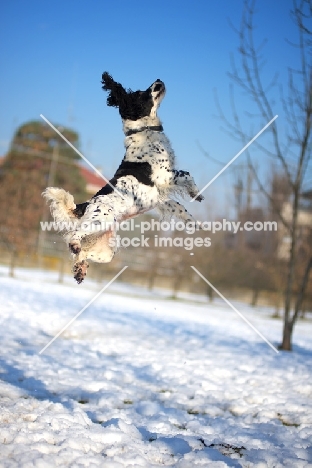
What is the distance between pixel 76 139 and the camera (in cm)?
2670

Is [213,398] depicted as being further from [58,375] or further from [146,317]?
[146,317]

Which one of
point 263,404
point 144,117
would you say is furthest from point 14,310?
point 144,117

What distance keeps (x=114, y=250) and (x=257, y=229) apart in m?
23.7

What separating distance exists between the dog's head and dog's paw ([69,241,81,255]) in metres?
1.16

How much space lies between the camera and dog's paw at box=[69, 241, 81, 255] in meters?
2.79

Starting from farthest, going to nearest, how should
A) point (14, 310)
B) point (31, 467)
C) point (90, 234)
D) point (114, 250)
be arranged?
point (14, 310)
point (114, 250)
point (90, 234)
point (31, 467)

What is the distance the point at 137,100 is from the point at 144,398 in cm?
279

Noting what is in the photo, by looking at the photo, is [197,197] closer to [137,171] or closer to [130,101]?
[137,171]

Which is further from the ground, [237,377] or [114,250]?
[114,250]

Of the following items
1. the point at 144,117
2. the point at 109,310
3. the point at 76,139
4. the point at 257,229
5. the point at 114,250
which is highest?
the point at 76,139

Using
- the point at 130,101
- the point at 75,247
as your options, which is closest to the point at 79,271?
the point at 75,247

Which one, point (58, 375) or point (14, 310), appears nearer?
point (58, 375)

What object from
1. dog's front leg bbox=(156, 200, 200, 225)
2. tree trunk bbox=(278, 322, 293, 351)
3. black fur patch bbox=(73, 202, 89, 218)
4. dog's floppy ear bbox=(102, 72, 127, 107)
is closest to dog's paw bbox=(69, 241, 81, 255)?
black fur patch bbox=(73, 202, 89, 218)

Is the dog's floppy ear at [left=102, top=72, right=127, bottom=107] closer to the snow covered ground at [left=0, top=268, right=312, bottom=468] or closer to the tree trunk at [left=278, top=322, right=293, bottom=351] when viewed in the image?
the snow covered ground at [left=0, top=268, right=312, bottom=468]
